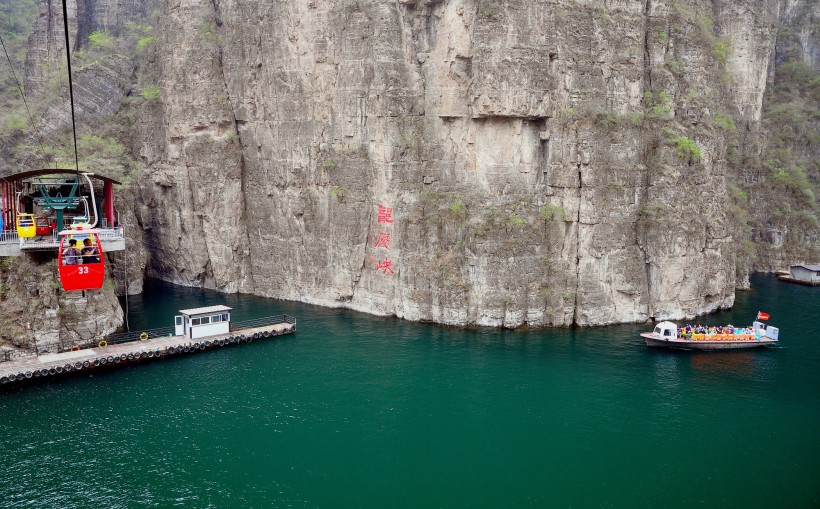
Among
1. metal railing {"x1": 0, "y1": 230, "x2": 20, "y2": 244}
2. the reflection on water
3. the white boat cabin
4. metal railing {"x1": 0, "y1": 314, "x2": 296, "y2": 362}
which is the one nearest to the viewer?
metal railing {"x1": 0, "y1": 314, "x2": 296, "y2": 362}

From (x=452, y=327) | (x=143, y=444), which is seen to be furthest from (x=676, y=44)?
(x=143, y=444)

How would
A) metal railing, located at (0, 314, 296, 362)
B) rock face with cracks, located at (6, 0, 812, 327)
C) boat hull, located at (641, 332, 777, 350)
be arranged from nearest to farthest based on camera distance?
metal railing, located at (0, 314, 296, 362)
boat hull, located at (641, 332, 777, 350)
rock face with cracks, located at (6, 0, 812, 327)

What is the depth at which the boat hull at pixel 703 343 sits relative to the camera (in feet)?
175

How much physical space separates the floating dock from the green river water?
3.40 ft

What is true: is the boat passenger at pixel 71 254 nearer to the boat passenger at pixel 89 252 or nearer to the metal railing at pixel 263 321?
the boat passenger at pixel 89 252

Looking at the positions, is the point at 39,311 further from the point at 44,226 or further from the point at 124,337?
the point at 44,226

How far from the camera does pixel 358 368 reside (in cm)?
4884

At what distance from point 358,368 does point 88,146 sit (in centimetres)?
4139

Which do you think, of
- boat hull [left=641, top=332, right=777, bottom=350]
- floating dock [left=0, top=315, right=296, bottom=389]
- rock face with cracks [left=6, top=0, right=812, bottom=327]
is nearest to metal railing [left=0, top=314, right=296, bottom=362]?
floating dock [left=0, top=315, right=296, bottom=389]

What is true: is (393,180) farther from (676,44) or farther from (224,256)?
(676,44)

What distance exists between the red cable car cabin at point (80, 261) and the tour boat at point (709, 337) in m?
38.3

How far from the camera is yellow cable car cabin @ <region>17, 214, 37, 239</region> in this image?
161ft

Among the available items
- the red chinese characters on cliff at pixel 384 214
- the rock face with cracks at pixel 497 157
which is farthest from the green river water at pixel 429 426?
the red chinese characters on cliff at pixel 384 214

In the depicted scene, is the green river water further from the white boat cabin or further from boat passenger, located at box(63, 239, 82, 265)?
boat passenger, located at box(63, 239, 82, 265)
